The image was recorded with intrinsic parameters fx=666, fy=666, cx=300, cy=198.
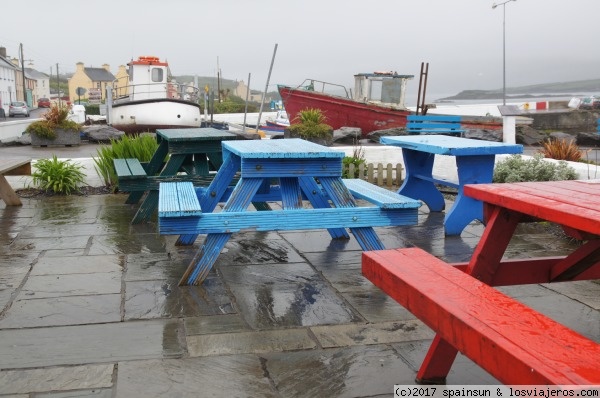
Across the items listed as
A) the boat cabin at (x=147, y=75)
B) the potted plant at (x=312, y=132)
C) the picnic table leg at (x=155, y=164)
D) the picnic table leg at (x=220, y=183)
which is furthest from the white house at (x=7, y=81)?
the picnic table leg at (x=220, y=183)

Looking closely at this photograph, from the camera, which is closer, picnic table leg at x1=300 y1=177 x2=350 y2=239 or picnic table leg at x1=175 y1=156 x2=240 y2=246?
picnic table leg at x1=300 y1=177 x2=350 y2=239

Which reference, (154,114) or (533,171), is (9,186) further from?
(154,114)

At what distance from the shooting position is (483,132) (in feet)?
66.7

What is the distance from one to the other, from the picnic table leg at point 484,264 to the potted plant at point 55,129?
13.6m

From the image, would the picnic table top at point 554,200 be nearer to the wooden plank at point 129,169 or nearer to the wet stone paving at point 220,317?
the wet stone paving at point 220,317

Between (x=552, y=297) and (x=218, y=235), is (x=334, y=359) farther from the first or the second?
(x=552, y=297)

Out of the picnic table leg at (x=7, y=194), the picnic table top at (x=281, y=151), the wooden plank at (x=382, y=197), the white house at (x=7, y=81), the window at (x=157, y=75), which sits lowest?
the picnic table leg at (x=7, y=194)

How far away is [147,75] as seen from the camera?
24234 millimetres

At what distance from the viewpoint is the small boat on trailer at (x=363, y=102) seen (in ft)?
78.7

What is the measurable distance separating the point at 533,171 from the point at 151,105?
16.1 meters

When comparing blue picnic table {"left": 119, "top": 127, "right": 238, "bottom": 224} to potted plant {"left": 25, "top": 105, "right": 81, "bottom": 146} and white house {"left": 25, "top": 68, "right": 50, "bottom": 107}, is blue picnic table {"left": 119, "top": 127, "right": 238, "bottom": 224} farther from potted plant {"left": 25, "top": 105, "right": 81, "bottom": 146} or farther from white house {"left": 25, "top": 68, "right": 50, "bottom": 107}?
white house {"left": 25, "top": 68, "right": 50, "bottom": 107}

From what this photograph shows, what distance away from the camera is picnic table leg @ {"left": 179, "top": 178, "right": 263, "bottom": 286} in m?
4.40

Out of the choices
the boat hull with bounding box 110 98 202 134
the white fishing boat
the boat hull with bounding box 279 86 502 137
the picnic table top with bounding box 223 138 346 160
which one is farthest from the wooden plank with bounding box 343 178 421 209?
the boat hull with bounding box 279 86 502 137

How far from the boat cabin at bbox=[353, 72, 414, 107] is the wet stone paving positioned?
19.6m
